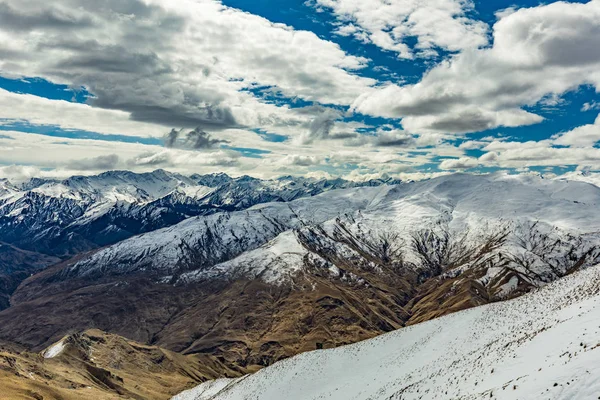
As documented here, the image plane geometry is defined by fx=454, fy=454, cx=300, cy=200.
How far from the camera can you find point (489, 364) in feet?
143

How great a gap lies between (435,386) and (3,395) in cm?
7715

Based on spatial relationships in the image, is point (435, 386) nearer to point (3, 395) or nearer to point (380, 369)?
point (380, 369)

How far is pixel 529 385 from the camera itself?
30125mm

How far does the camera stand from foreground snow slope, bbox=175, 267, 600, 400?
1231 inches

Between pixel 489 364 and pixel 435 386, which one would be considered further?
pixel 435 386

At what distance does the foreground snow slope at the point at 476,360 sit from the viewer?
3127 centimetres

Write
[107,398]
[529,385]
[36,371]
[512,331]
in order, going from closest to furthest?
[529,385], [512,331], [107,398], [36,371]

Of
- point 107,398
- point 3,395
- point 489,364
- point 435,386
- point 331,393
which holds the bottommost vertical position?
point 107,398

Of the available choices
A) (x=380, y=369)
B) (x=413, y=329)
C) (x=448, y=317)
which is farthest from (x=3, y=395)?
(x=448, y=317)

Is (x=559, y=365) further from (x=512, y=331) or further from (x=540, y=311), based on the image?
→ (x=540, y=311)

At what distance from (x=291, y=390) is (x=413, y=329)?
2466 cm

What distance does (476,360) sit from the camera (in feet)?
161

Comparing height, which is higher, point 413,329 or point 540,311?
point 540,311

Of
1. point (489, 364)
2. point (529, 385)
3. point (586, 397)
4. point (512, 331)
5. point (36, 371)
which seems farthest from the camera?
point (36, 371)
